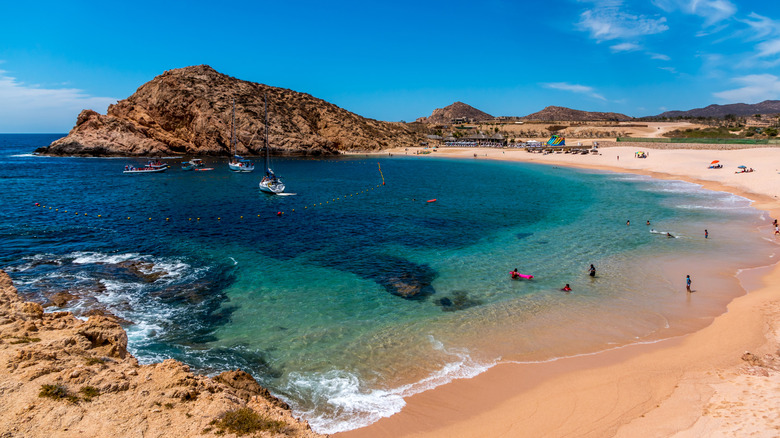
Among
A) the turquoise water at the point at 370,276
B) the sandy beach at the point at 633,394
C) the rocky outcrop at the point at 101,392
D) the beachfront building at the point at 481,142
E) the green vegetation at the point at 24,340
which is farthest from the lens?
the beachfront building at the point at 481,142

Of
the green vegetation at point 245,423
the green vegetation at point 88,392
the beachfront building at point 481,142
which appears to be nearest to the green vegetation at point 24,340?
the green vegetation at point 88,392

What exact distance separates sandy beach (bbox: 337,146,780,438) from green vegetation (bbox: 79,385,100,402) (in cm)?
619

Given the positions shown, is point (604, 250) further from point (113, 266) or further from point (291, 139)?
point (291, 139)

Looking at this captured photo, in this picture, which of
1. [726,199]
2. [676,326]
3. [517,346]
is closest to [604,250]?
[676,326]

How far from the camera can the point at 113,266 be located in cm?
2402

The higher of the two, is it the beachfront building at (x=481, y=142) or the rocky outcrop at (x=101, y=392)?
the beachfront building at (x=481, y=142)

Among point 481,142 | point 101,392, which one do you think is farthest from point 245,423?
point 481,142

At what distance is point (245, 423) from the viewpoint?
334 inches

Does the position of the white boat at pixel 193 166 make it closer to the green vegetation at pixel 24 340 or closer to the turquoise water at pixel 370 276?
the turquoise water at pixel 370 276

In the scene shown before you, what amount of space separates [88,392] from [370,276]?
51.7 ft

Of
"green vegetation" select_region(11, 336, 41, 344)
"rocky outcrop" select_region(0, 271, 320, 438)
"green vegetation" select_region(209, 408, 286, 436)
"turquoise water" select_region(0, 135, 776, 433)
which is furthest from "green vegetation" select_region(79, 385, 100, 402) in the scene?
"turquoise water" select_region(0, 135, 776, 433)

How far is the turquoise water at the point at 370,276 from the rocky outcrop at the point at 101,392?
306 cm

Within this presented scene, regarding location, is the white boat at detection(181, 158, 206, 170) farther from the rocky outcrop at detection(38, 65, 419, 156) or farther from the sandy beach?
the sandy beach

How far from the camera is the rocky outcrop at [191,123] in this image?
9681 centimetres
